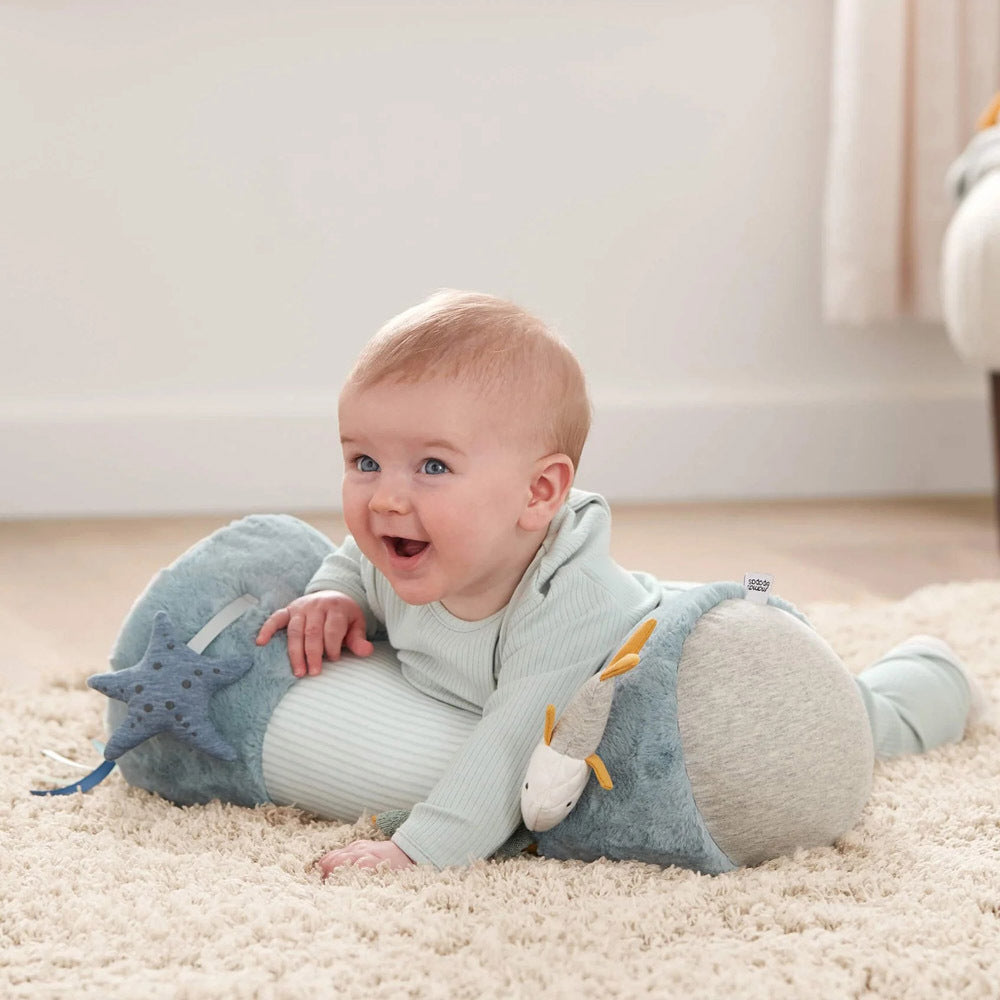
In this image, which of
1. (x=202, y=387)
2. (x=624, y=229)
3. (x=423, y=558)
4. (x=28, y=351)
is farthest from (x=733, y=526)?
(x=423, y=558)

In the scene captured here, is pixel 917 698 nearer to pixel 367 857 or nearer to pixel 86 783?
pixel 367 857

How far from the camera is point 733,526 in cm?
230

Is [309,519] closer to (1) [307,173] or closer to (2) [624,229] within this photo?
(1) [307,173]

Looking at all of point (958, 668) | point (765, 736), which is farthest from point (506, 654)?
point (958, 668)

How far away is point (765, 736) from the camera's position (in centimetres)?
96

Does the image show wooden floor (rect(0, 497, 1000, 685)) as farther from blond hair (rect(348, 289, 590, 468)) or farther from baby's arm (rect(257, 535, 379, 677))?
blond hair (rect(348, 289, 590, 468))

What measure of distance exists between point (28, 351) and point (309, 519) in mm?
549

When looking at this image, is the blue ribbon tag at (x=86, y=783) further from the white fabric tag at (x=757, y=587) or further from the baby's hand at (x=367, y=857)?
the white fabric tag at (x=757, y=587)

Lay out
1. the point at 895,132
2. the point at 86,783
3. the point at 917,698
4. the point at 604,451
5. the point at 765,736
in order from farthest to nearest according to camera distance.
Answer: the point at 604,451
the point at 895,132
the point at 917,698
the point at 86,783
the point at 765,736

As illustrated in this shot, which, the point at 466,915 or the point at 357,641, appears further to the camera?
the point at 357,641

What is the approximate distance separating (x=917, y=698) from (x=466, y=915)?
1.79 ft

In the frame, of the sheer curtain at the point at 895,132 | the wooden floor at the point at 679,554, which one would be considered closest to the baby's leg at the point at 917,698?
the wooden floor at the point at 679,554

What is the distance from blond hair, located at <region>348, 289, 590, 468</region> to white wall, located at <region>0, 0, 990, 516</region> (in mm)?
1413

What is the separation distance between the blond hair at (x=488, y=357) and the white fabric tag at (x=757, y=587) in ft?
0.55
